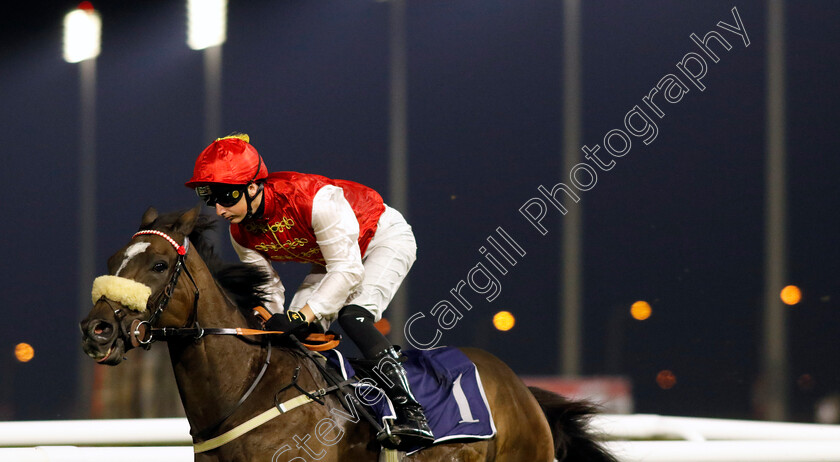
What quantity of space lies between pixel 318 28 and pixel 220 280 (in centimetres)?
805

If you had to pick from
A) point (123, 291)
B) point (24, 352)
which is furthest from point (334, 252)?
point (24, 352)

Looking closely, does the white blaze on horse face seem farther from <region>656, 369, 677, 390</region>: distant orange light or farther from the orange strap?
<region>656, 369, 677, 390</region>: distant orange light

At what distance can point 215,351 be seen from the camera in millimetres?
2334

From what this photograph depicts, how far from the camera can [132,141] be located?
36.0 feet

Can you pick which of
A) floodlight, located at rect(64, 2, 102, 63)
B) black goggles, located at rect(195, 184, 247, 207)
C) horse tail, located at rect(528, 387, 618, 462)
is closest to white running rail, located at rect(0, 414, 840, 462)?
horse tail, located at rect(528, 387, 618, 462)

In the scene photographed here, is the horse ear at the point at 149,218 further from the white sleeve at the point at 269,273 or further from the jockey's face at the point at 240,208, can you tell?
the white sleeve at the point at 269,273

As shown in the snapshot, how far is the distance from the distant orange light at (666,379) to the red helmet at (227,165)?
8.31 metres

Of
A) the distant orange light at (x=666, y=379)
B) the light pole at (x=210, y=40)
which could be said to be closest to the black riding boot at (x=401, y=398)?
the distant orange light at (x=666, y=379)

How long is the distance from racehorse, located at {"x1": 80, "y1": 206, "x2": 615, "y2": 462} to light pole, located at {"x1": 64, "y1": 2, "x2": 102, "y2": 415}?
8.10m

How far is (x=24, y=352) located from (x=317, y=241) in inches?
363

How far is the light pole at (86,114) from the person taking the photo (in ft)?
33.4

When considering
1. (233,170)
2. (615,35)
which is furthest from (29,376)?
(233,170)

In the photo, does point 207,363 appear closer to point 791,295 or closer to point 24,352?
point 791,295

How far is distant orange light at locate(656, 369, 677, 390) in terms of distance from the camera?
9875 millimetres
